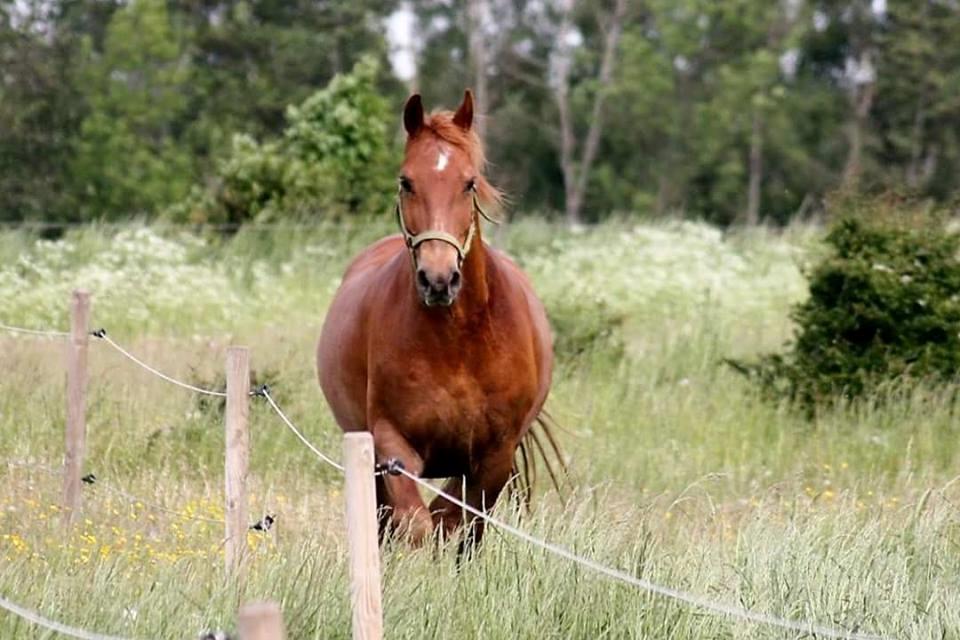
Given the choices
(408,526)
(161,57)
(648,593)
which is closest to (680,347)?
(408,526)

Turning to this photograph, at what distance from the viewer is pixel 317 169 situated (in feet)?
78.8

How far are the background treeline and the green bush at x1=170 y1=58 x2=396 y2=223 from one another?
19327 mm

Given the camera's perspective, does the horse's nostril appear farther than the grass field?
Yes

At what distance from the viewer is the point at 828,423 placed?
1227 cm

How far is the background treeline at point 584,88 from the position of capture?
49.3 m

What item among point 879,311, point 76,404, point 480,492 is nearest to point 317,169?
point 879,311

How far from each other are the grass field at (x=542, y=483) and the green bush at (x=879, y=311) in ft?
0.89

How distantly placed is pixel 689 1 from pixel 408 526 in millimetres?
47565

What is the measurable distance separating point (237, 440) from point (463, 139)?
1691 millimetres

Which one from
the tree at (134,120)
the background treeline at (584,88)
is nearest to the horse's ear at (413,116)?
the tree at (134,120)

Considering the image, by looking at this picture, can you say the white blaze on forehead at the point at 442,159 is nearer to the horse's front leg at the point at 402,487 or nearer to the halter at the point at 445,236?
the halter at the point at 445,236

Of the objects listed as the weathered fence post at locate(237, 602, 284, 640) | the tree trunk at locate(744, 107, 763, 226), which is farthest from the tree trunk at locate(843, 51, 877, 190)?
the weathered fence post at locate(237, 602, 284, 640)

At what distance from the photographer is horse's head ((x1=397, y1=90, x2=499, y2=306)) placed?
724cm

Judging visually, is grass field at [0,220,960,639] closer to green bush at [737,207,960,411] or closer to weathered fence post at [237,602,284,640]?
green bush at [737,207,960,411]
